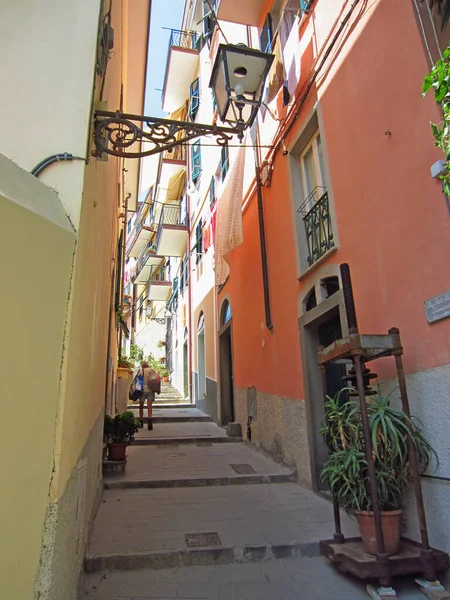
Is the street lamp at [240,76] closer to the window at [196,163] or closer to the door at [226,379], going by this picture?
the door at [226,379]

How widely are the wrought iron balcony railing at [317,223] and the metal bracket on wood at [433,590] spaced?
3482 millimetres

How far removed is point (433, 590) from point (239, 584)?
4.56 ft

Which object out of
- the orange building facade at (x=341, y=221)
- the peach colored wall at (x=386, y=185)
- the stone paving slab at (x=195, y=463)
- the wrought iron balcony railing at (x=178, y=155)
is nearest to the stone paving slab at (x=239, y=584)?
the orange building facade at (x=341, y=221)

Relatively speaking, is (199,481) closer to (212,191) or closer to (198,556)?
(198,556)

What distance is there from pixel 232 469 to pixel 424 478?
3.46 meters

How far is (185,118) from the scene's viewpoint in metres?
17.5

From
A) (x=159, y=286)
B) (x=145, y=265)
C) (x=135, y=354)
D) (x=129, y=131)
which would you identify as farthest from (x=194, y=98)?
(x=129, y=131)

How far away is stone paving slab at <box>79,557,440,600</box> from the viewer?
120 inches

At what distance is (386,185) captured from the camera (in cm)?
400

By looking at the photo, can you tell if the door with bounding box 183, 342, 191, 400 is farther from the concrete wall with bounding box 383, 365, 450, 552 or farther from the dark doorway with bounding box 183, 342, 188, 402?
the concrete wall with bounding box 383, 365, 450, 552

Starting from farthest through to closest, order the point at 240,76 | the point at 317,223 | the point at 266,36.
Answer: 1. the point at 266,36
2. the point at 317,223
3. the point at 240,76

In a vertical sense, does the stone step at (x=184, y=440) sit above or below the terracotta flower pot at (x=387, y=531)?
above

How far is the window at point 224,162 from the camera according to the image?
10312mm

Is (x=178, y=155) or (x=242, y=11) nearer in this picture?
(x=242, y=11)
